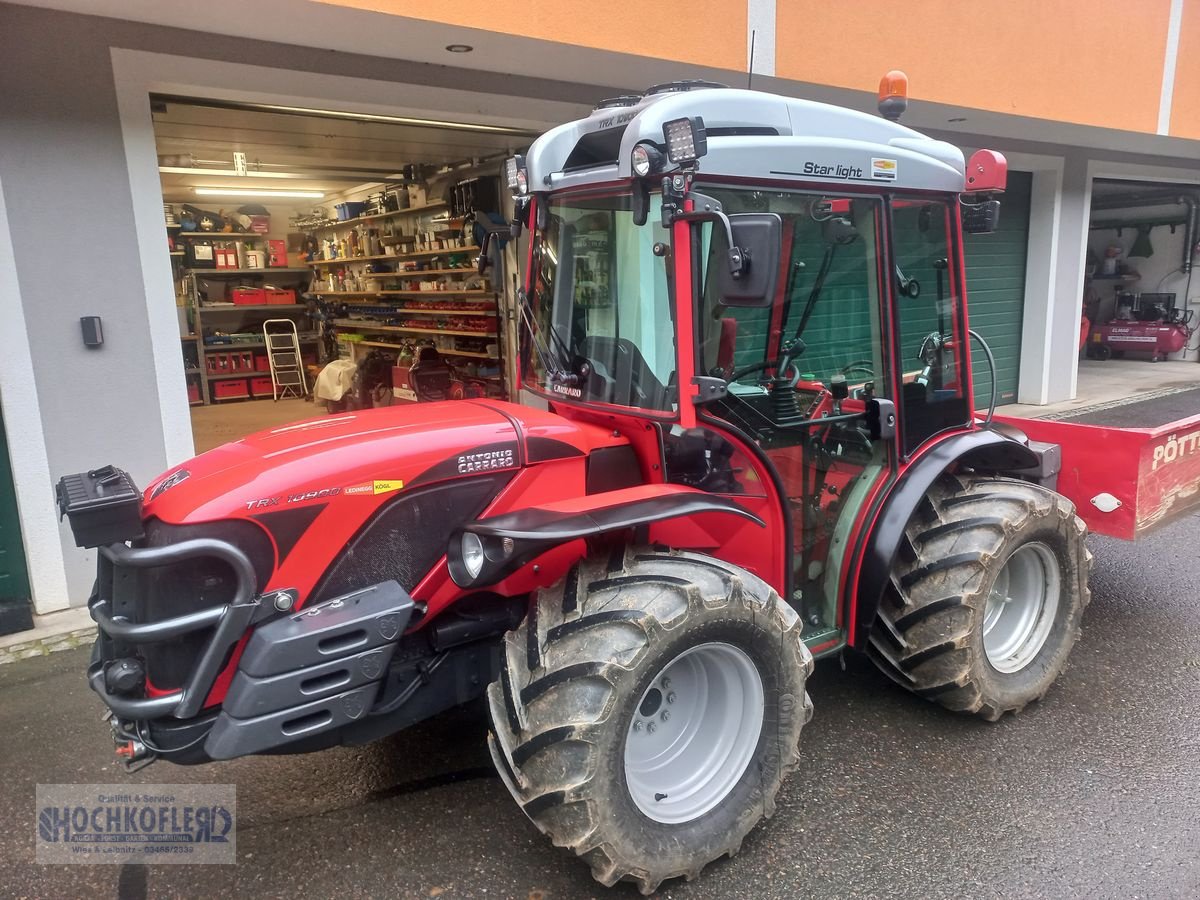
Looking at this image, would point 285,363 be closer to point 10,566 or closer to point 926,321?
point 10,566

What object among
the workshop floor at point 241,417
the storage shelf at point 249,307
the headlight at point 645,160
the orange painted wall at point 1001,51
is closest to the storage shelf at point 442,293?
the workshop floor at point 241,417

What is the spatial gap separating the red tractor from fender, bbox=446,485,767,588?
0.04 feet

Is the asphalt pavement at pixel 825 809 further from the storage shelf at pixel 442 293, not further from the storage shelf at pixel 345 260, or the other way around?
the storage shelf at pixel 345 260

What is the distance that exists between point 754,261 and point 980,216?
1.57m

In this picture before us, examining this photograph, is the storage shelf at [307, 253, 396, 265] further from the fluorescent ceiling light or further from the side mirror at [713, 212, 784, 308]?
the side mirror at [713, 212, 784, 308]

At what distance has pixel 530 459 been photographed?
263 centimetres

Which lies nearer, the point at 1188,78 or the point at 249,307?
the point at 1188,78

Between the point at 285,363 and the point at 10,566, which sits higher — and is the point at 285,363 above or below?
above

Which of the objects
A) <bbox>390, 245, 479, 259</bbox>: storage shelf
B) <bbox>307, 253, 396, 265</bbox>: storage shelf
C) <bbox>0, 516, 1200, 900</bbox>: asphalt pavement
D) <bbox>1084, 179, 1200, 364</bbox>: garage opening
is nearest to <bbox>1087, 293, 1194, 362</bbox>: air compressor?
<bbox>1084, 179, 1200, 364</bbox>: garage opening

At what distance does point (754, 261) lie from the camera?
2.27 metres

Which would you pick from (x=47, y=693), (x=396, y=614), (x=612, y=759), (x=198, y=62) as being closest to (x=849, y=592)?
(x=612, y=759)

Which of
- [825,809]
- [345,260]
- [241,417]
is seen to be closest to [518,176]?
[825,809]

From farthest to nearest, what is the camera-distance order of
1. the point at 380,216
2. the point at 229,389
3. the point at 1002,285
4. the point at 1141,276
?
the point at 1141,276
the point at 229,389
the point at 380,216
the point at 1002,285

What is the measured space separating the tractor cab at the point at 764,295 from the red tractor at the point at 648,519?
13mm
